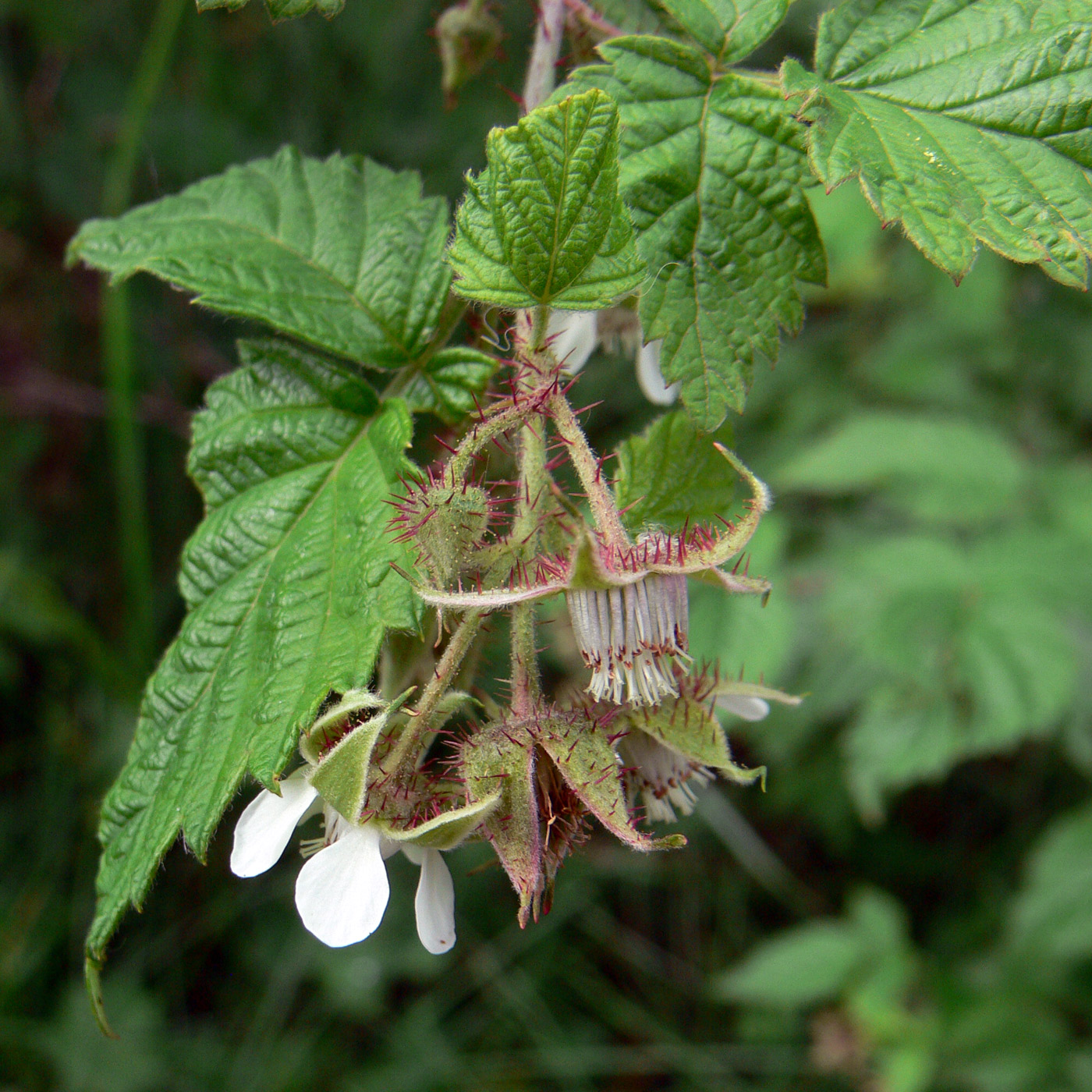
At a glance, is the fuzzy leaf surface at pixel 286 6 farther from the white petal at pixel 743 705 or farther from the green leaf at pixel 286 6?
the white petal at pixel 743 705

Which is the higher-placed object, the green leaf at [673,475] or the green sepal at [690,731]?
the green leaf at [673,475]

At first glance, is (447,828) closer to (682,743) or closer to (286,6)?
(682,743)

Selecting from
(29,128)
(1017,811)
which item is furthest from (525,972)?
(29,128)

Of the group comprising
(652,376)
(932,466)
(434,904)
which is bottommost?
(932,466)

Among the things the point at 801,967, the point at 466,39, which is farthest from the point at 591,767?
the point at 801,967

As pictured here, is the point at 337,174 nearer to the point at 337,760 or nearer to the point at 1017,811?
the point at 337,760

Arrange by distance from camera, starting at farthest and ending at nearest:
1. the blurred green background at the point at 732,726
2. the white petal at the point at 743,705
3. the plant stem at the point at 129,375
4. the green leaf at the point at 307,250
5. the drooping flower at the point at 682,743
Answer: the blurred green background at the point at 732,726 < the plant stem at the point at 129,375 < the green leaf at the point at 307,250 < the white petal at the point at 743,705 < the drooping flower at the point at 682,743

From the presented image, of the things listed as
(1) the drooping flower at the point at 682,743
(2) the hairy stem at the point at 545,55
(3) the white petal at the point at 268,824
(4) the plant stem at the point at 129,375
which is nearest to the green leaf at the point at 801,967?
(4) the plant stem at the point at 129,375
